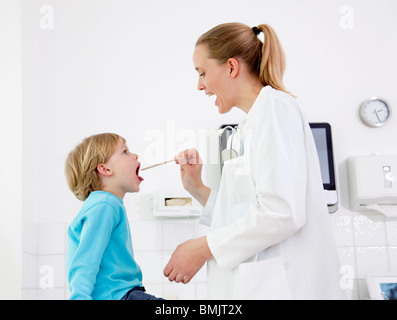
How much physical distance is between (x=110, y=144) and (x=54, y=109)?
2.31 feet

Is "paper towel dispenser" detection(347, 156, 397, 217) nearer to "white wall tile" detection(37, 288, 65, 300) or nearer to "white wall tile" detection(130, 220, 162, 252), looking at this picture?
"white wall tile" detection(130, 220, 162, 252)

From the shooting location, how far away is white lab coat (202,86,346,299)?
3.89ft

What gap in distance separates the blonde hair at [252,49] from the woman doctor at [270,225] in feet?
0.29

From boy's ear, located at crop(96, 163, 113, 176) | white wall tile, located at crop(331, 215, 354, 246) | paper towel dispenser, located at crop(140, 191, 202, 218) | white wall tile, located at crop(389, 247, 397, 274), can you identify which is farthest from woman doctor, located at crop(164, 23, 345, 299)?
→ white wall tile, located at crop(389, 247, 397, 274)

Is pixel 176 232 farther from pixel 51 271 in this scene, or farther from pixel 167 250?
pixel 51 271

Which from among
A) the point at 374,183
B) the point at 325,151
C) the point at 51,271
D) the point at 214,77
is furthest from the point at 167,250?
the point at 214,77

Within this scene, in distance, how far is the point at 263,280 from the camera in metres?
1.20

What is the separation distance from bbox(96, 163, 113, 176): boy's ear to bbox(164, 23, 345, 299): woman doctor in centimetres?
54

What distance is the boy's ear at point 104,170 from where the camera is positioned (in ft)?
5.77

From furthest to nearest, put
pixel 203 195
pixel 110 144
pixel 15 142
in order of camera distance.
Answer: pixel 15 142
pixel 110 144
pixel 203 195

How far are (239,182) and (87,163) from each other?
63 cm
